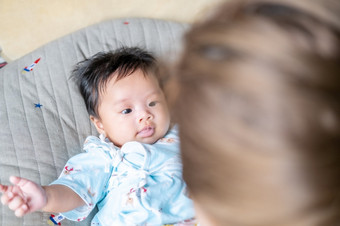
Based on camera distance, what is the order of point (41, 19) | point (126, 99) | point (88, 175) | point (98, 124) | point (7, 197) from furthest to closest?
point (41, 19) → point (98, 124) → point (126, 99) → point (88, 175) → point (7, 197)

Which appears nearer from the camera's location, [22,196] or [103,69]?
[22,196]

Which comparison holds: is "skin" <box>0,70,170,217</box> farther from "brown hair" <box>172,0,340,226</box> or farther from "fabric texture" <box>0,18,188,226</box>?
"brown hair" <box>172,0,340,226</box>

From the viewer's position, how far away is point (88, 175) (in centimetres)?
116

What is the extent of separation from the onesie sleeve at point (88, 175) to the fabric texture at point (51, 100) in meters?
0.07

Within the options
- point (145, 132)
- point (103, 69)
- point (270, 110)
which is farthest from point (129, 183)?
point (270, 110)

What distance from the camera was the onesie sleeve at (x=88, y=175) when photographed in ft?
3.67

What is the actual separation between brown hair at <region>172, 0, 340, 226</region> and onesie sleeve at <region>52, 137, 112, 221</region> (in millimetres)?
665

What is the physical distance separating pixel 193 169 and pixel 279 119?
0.17 meters

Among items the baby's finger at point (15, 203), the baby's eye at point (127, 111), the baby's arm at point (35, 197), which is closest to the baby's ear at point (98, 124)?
the baby's eye at point (127, 111)

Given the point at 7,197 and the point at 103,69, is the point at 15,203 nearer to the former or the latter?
the point at 7,197

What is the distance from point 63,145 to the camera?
1316mm

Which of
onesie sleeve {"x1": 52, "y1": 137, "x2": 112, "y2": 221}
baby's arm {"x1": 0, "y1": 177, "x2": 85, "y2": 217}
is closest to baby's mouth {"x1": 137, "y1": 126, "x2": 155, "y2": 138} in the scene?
onesie sleeve {"x1": 52, "y1": 137, "x2": 112, "y2": 221}

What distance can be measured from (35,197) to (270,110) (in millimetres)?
704

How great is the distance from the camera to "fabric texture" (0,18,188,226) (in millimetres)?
1219
